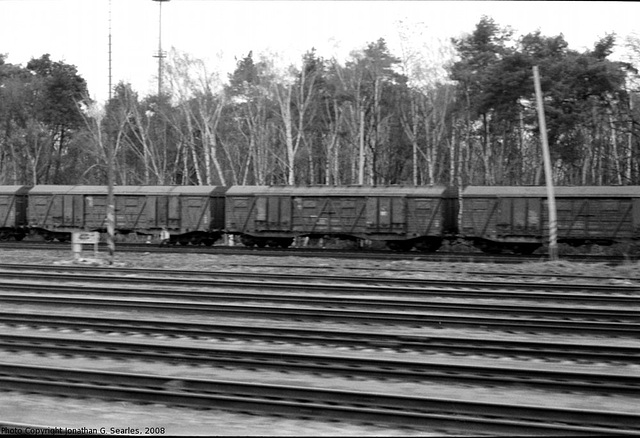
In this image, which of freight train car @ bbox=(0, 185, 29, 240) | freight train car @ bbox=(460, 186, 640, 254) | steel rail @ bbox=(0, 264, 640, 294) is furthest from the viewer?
freight train car @ bbox=(0, 185, 29, 240)

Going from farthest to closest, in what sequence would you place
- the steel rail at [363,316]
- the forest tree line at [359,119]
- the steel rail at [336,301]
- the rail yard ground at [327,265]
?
the forest tree line at [359,119] < the rail yard ground at [327,265] < the steel rail at [336,301] < the steel rail at [363,316]

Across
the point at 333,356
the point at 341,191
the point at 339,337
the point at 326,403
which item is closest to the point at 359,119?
the point at 341,191

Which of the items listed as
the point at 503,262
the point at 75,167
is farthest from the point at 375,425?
the point at 75,167

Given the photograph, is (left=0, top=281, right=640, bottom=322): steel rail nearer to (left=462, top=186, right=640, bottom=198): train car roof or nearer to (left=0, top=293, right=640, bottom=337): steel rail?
(left=0, top=293, right=640, bottom=337): steel rail

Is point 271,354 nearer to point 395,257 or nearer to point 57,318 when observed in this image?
point 57,318

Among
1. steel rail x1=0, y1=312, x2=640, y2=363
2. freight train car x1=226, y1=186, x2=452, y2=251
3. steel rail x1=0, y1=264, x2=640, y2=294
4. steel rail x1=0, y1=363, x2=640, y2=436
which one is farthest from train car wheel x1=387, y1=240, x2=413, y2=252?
steel rail x1=0, y1=363, x2=640, y2=436

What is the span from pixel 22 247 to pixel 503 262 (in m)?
20.9

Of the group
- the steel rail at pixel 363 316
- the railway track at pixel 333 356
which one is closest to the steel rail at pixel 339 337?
the railway track at pixel 333 356

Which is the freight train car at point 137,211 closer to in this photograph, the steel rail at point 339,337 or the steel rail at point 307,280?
the steel rail at point 307,280

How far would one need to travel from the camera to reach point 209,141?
1980 inches

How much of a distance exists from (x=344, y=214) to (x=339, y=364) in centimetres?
2187

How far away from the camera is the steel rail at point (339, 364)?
945 centimetres

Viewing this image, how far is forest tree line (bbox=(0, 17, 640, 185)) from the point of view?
4053cm

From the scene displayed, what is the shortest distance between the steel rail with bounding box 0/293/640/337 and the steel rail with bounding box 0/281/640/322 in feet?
2.67
